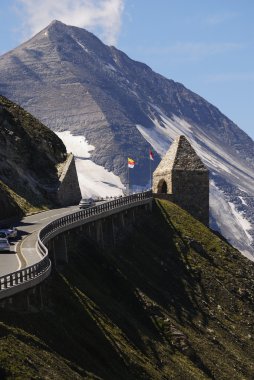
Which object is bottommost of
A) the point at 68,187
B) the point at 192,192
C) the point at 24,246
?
the point at 68,187

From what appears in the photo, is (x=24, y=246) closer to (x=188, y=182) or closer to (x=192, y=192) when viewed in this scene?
(x=192, y=192)

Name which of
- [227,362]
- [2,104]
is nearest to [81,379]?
[227,362]

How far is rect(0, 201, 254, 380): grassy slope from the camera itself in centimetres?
4822

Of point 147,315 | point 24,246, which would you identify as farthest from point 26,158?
point 24,246

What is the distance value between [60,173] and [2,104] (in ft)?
51.0

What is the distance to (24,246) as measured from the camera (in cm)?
6725

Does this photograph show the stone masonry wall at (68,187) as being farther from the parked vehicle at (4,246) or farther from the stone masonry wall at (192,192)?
the parked vehicle at (4,246)

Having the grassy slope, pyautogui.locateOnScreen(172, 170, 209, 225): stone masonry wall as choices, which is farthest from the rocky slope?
the grassy slope

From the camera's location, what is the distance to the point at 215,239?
4119 inches

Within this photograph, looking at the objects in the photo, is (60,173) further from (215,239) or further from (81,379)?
(81,379)

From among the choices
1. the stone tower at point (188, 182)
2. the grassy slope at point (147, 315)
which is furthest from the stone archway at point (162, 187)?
the grassy slope at point (147, 315)

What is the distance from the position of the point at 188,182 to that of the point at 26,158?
2151cm

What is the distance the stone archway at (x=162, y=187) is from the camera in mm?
116312

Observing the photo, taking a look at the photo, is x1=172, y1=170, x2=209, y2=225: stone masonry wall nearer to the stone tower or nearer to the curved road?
the stone tower
